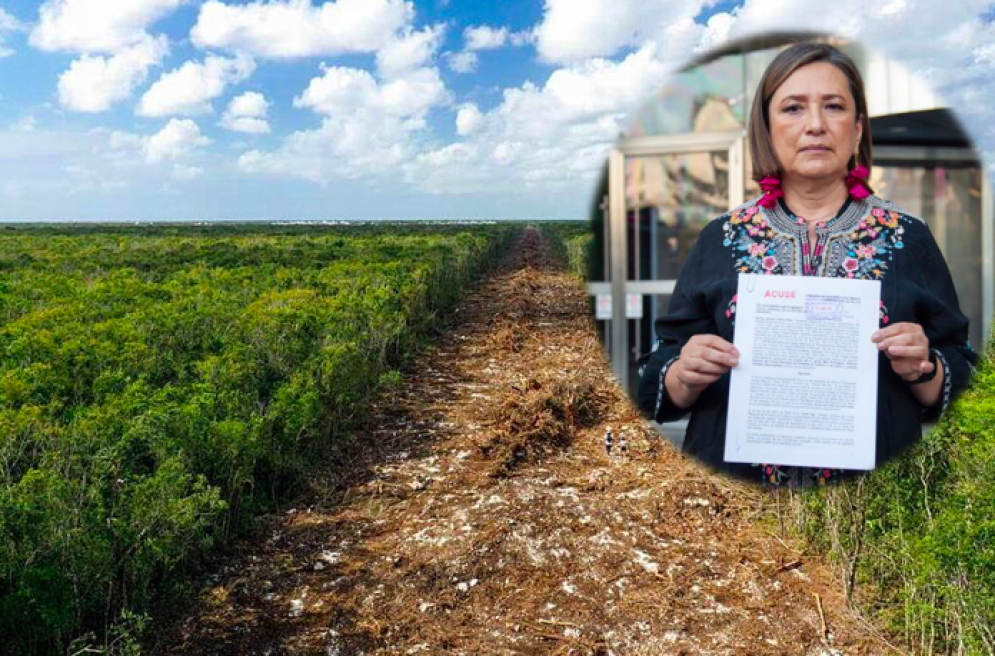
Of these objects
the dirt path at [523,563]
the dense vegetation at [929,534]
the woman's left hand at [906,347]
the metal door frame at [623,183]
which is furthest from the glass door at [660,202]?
the dirt path at [523,563]

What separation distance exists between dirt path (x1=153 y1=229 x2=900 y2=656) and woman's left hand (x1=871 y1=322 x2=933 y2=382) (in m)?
1.98

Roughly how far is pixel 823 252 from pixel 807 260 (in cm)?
2

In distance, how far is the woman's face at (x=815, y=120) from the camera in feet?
3.56

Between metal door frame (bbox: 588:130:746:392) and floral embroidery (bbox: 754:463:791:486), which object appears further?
floral embroidery (bbox: 754:463:791:486)

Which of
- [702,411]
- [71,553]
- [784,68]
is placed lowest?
[71,553]

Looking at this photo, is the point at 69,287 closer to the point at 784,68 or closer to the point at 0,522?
the point at 0,522

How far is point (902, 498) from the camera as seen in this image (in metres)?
3.99

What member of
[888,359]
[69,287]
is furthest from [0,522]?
[69,287]

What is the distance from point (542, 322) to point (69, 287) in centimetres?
775

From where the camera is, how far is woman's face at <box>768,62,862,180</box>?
1086 mm

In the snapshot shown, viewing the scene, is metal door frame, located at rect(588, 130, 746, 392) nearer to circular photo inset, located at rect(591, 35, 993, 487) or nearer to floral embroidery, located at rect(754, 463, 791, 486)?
circular photo inset, located at rect(591, 35, 993, 487)

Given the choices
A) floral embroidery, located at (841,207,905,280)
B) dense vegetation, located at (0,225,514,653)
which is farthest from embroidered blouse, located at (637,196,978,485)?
dense vegetation, located at (0,225,514,653)

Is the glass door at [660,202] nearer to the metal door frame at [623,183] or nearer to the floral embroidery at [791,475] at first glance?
the metal door frame at [623,183]

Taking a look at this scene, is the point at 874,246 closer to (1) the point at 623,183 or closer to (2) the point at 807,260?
(2) the point at 807,260
